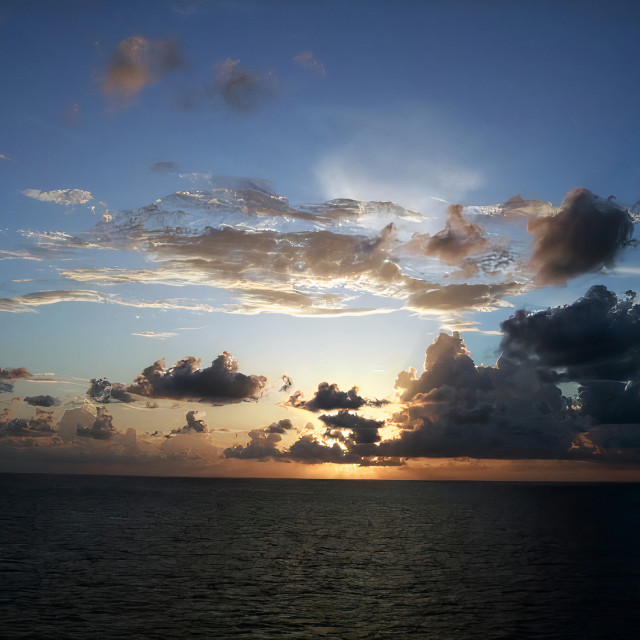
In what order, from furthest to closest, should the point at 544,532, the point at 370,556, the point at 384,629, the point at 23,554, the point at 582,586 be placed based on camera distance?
the point at 544,532 → the point at 370,556 → the point at 23,554 → the point at 582,586 → the point at 384,629

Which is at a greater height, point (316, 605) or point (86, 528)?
point (316, 605)

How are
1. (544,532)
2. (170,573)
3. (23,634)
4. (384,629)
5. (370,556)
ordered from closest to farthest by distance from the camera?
(23,634)
(384,629)
(170,573)
(370,556)
(544,532)

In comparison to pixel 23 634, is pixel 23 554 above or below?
below

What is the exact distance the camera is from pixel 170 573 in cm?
6969

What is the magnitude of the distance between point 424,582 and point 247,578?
23.0 metres

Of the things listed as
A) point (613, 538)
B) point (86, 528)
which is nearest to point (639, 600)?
point (613, 538)

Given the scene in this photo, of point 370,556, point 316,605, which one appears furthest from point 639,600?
point 370,556

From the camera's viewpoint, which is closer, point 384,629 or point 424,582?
point 384,629

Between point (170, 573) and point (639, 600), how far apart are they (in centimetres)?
5700

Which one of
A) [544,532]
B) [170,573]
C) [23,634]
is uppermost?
[23,634]

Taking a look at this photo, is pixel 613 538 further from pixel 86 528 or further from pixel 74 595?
pixel 86 528

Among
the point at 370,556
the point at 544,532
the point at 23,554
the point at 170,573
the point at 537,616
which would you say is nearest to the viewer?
the point at 537,616

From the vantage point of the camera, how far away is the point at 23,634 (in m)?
41.5

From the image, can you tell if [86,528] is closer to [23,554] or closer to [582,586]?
[23,554]
